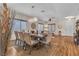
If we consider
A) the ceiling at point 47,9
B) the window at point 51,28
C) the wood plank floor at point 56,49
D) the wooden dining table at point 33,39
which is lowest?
the wood plank floor at point 56,49

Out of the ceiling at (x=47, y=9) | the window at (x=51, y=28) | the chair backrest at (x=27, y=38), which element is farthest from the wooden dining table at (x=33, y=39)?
the ceiling at (x=47, y=9)

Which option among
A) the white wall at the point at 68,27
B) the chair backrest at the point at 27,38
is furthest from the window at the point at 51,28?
the chair backrest at the point at 27,38

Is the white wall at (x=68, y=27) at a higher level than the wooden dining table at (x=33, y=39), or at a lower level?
higher

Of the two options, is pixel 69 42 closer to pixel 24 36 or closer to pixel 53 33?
pixel 53 33

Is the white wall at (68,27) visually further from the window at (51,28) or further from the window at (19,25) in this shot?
the window at (19,25)

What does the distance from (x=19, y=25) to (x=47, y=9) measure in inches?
14.1

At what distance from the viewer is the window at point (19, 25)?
4.93ft

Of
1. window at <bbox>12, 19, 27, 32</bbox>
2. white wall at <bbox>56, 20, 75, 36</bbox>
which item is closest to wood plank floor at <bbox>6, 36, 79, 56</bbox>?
white wall at <bbox>56, 20, 75, 36</bbox>

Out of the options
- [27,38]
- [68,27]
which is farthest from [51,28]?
[27,38]

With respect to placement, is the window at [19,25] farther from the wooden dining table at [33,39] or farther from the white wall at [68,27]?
the white wall at [68,27]

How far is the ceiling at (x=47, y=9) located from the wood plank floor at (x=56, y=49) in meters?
0.25

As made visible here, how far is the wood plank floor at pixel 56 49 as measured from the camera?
150 centimetres

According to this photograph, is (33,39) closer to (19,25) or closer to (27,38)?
(27,38)

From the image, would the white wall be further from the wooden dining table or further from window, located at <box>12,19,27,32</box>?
window, located at <box>12,19,27,32</box>
